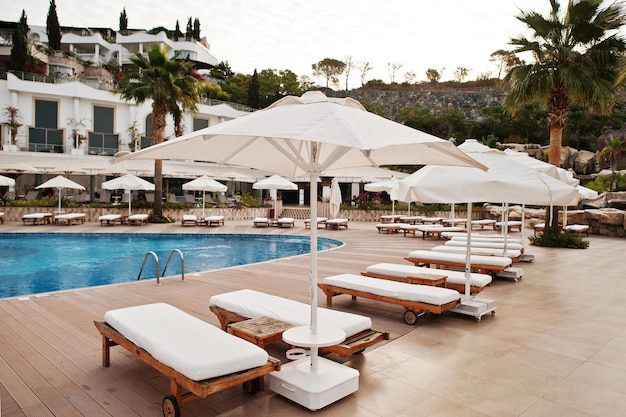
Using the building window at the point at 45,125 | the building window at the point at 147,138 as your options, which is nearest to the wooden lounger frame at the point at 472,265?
the building window at the point at 147,138

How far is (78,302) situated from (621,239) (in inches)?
716

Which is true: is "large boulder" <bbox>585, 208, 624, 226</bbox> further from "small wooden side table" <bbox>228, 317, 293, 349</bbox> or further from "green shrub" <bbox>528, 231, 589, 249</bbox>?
"small wooden side table" <bbox>228, 317, 293, 349</bbox>

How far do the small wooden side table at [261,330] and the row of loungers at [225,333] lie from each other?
6.4 inches

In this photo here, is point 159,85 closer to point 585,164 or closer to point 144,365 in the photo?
point 144,365

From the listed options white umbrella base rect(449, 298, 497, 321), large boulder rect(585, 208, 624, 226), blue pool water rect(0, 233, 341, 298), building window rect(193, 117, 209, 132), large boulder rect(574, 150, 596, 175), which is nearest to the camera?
white umbrella base rect(449, 298, 497, 321)

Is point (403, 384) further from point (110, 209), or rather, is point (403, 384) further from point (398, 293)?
point (110, 209)

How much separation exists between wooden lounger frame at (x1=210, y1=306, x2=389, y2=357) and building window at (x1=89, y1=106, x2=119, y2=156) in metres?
28.9

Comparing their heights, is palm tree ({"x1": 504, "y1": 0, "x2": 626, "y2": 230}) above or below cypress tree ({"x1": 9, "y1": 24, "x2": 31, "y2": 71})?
below

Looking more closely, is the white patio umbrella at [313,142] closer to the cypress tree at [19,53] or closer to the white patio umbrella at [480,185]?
the white patio umbrella at [480,185]

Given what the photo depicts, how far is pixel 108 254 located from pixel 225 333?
11030mm

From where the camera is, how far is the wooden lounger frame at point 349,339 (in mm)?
3760

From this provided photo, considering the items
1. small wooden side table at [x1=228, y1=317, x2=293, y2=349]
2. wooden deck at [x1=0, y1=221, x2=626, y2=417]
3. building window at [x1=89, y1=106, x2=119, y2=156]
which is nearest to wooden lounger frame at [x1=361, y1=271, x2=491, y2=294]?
wooden deck at [x1=0, y1=221, x2=626, y2=417]

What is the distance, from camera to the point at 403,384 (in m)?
3.60

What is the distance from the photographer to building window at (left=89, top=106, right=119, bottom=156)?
30609mm
